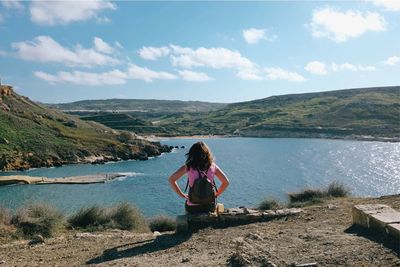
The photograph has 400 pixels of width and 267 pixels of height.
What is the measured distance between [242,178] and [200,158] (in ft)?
178

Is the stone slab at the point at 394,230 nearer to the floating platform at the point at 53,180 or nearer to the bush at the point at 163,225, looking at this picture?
the bush at the point at 163,225

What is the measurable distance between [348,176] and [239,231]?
61344 millimetres

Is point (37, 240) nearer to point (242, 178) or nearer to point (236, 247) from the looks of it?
point (236, 247)

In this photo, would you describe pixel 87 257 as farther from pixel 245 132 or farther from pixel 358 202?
pixel 245 132

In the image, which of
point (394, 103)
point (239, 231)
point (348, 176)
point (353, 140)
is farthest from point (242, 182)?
point (394, 103)

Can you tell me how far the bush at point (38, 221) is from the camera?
1190 centimetres

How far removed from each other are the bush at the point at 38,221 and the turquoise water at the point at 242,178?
690 inches

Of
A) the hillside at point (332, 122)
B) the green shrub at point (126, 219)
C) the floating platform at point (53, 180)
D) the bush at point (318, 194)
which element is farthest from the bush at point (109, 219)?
the hillside at point (332, 122)

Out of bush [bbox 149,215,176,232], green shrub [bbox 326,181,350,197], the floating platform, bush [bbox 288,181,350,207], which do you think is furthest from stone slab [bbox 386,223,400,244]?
the floating platform

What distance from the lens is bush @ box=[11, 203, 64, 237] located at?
39.0 feet

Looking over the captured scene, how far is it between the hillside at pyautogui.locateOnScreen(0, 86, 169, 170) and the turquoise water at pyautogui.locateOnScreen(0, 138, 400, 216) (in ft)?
14.7

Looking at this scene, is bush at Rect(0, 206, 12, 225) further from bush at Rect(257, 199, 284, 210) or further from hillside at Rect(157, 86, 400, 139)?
hillside at Rect(157, 86, 400, 139)

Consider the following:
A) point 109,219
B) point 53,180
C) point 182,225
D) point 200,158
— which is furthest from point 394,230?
point 53,180

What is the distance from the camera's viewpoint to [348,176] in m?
67.2
